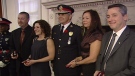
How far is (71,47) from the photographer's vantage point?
2.03m

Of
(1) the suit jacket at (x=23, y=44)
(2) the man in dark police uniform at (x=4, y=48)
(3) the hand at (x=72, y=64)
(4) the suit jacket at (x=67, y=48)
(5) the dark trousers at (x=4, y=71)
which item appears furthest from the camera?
(5) the dark trousers at (x=4, y=71)

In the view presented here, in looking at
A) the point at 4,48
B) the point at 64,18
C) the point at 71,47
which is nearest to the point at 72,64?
the point at 71,47

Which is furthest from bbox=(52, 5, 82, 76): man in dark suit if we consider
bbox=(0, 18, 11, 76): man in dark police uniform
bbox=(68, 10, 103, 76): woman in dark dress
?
bbox=(0, 18, 11, 76): man in dark police uniform

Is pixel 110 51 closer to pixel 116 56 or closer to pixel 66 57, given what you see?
pixel 116 56

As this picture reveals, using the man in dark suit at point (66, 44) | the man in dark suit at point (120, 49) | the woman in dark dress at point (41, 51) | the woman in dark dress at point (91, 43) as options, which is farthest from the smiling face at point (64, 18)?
the man in dark suit at point (120, 49)

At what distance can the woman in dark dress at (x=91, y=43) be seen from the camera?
1.67m

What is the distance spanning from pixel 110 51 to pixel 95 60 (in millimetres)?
310

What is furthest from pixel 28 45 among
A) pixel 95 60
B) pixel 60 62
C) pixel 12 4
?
pixel 12 4

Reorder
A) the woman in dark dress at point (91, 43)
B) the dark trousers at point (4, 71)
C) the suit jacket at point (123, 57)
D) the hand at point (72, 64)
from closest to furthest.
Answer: the suit jacket at point (123, 57) < the woman in dark dress at point (91, 43) < the hand at point (72, 64) < the dark trousers at point (4, 71)

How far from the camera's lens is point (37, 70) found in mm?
2117

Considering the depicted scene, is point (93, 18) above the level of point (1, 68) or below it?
above

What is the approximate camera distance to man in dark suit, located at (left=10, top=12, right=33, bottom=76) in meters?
2.39

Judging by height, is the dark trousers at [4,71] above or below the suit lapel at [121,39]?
below

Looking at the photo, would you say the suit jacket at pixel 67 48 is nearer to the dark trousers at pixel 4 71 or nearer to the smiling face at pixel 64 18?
the smiling face at pixel 64 18
